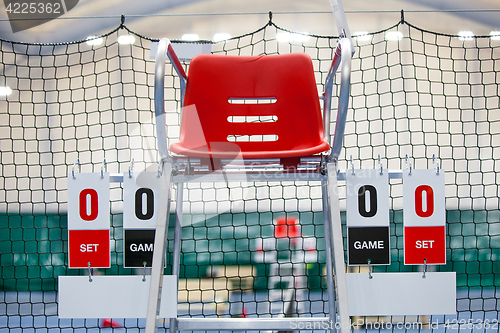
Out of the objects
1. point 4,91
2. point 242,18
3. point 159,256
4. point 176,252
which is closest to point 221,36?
point 242,18

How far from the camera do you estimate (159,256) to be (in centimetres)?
70

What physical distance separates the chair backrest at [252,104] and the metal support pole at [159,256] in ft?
0.54

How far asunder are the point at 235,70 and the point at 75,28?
6.45ft

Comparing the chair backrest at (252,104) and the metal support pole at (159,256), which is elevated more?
the chair backrest at (252,104)

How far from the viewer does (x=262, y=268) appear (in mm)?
2725

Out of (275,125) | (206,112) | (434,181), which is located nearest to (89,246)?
(206,112)

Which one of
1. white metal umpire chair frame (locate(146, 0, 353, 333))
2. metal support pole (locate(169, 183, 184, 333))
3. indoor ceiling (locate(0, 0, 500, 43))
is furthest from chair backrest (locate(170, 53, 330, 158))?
indoor ceiling (locate(0, 0, 500, 43))

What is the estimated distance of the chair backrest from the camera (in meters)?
0.90

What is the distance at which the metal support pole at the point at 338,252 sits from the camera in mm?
641

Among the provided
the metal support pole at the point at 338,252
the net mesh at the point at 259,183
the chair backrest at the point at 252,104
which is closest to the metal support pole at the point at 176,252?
the chair backrest at the point at 252,104

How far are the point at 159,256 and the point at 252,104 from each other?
1.57 feet

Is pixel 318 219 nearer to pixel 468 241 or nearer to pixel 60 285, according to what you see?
pixel 468 241

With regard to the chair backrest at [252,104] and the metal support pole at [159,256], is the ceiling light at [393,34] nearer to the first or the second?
the chair backrest at [252,104]
